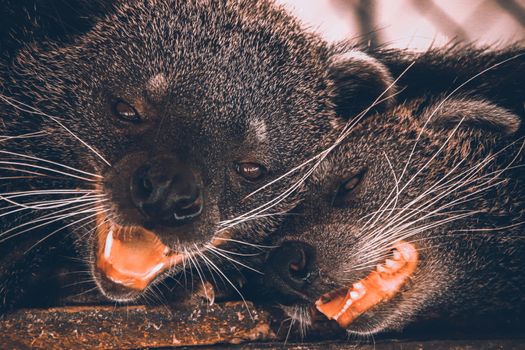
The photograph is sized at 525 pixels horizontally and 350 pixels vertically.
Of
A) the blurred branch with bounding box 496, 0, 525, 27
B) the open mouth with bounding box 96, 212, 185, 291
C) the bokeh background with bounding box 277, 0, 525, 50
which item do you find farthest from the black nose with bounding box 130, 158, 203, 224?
the blurred branch with bounding box 496, 0, 525, 27

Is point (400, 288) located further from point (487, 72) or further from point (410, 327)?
point (487, 72)

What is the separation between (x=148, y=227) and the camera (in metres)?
1.59

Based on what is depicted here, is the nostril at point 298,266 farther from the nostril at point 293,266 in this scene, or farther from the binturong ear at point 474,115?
the binturong ear at point 474,115

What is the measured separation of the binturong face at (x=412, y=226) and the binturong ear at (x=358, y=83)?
0.26ft

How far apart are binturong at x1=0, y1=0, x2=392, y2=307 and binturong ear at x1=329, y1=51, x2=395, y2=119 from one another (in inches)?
0.7

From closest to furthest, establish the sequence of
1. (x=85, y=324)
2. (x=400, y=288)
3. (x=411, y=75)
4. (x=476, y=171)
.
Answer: (x=85, y=324)
(x=400, y=288)
(x=476, y=171)
(x=411, y=75)

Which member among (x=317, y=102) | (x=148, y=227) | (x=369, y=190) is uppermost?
(x=317, y=102)

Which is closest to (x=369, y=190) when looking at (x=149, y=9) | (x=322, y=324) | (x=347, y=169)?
(x=347, y=169)

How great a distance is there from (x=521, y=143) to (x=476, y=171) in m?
0.26

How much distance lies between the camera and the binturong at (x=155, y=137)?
1.65 m

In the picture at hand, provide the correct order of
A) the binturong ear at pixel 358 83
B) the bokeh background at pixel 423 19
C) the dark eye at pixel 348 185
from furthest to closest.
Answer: the bokeh background at pixel 423 19
the binturong ear at pixel 358 83
the dark eye at pixel 348 185

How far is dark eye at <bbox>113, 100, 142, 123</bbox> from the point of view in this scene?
173cm

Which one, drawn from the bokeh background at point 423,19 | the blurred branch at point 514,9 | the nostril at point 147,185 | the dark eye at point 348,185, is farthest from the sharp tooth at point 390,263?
the blurred branch at point 514,9

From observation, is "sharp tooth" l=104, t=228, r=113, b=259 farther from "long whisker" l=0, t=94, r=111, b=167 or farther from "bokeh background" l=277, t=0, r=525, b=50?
"bokeh background" l=277, t=0, r=525, b=50
